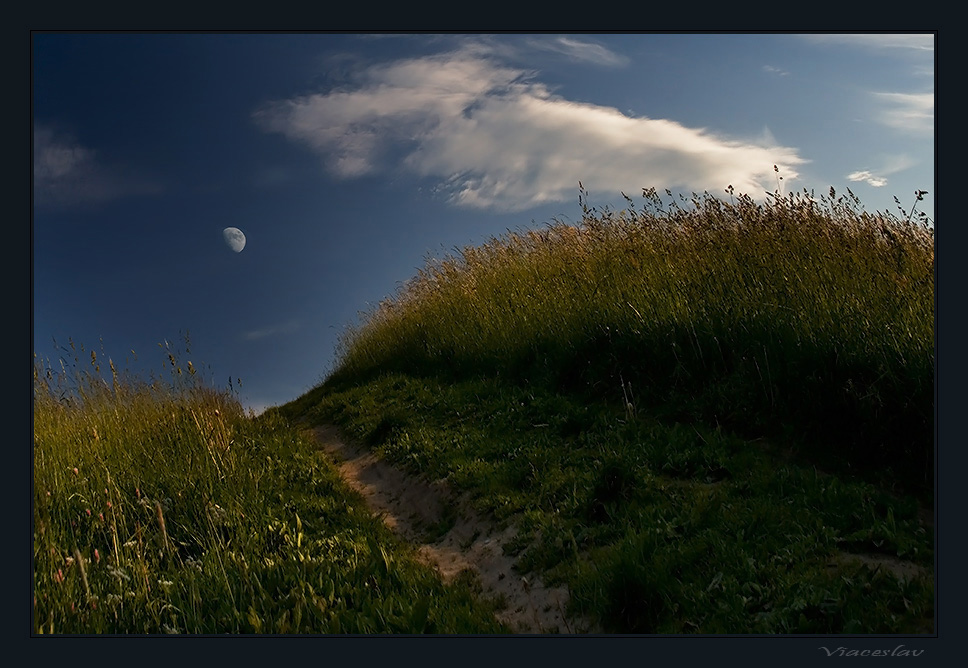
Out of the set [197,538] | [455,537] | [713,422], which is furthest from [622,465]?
[197,538]

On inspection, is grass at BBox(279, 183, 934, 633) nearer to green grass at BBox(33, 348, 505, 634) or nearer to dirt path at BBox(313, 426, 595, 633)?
dirt path at BBox(313, 426, 595, 633)

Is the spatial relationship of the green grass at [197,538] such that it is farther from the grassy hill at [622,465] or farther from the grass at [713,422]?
the grass at [713,422]

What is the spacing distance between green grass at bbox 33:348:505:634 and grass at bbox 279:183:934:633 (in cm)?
103

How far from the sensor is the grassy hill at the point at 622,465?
12.6 ft

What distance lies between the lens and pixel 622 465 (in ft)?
17.2

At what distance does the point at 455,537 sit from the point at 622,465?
1488mm

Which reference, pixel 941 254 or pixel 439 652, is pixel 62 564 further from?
pixel 941 254

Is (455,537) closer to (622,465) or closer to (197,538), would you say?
(622,465)

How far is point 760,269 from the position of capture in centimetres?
690

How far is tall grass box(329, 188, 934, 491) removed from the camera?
5.16 meters

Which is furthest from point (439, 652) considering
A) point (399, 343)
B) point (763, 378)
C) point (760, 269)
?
point (399, 343)

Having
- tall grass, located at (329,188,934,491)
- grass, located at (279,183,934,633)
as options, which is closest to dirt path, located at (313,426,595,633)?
grass, located at (279,183,934,633)

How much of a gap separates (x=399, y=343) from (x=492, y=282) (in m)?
2.64

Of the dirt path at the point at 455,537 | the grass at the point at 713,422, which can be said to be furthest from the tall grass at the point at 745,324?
the dirt path at the point at 455,537
